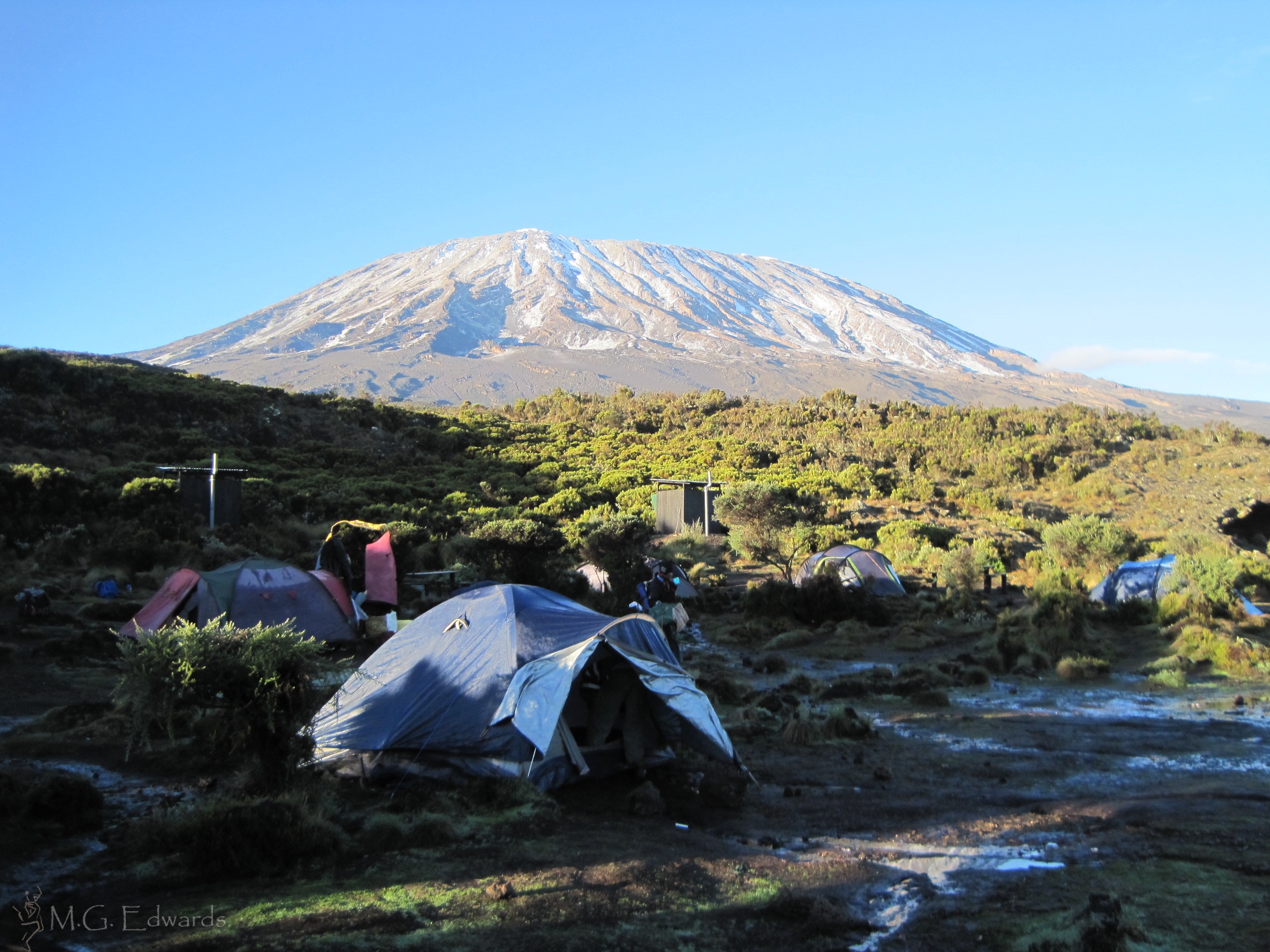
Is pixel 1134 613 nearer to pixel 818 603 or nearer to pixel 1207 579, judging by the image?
pixel 1207 579

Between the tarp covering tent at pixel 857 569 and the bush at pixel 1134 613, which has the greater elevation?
the tarp covering tent at pixel 857 569

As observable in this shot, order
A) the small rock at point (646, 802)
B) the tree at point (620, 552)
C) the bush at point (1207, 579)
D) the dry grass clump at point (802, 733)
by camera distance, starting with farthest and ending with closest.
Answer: the tree at point (620, 552), the bush at point (1207, 579), the dry grass clump at point (802, 733), the small rock at point (646, 802)

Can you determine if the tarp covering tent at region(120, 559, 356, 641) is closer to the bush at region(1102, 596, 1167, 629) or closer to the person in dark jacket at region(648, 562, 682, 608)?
the person in dark jacket at region(648, 562, 682, 608)

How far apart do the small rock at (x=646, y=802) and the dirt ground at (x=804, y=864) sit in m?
0.04

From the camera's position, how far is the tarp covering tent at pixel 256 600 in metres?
11.4

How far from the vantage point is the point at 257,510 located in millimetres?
24094

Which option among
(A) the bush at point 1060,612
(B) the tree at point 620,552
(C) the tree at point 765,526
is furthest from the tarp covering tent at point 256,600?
(C) the tree at point 765,526

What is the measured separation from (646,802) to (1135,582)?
12.8 meters

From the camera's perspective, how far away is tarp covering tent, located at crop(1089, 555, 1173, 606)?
15398 millimetres

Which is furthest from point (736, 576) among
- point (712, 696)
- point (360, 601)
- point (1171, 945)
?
point (1171, 945)

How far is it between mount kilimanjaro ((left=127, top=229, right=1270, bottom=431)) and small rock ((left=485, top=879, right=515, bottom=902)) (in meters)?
85.1

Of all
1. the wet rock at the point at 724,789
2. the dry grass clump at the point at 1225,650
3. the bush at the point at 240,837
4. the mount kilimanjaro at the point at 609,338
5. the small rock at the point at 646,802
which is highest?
the mount kilimanjaro at the point at 609,338

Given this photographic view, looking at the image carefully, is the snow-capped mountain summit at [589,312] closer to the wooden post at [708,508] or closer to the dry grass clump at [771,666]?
the wooden post at [708,508]

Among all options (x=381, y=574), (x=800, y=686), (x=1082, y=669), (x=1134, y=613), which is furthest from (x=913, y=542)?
(x=381, y=574)
